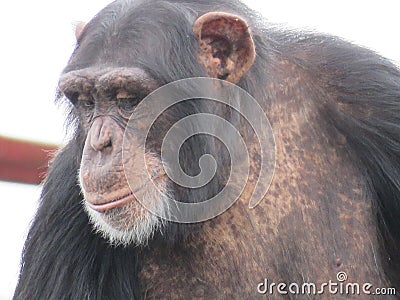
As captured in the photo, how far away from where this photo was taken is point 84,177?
14.0 ft

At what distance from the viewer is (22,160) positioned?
618 cm

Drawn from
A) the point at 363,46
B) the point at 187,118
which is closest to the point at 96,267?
the point at 187,118

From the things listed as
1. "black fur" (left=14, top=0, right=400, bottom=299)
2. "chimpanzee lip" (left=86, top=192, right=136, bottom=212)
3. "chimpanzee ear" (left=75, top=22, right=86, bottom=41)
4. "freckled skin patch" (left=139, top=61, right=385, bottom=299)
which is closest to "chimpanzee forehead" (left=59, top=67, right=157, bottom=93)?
"black fur" (left=14, top=0, right=400, bottom=299)

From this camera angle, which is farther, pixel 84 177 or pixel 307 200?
pixel 307 200

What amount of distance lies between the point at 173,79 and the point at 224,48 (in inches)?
10.3

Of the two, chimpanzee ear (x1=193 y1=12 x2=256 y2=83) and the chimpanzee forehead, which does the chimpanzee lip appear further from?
chimpanzee ear (x1=193 y1=12 x2=256 y2=83)

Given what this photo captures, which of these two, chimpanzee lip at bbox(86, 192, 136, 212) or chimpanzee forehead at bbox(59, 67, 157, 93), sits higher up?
chimpanzee forehead at bbox(59, 67, 157, 93)

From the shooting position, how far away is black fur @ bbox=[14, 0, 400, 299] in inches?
177

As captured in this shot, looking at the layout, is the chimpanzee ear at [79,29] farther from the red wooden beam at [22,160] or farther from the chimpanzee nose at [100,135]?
the red wooden beam at [22,160]

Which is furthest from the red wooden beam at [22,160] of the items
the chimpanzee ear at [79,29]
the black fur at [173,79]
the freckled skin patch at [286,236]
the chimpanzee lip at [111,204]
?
the chimpanzee lip at [111,204]

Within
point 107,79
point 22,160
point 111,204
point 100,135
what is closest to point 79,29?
point 107,79

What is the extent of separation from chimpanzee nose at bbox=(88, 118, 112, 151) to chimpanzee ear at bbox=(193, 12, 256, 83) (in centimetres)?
49

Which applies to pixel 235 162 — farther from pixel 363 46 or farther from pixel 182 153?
pixel 363 46

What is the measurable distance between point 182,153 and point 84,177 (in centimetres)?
42
